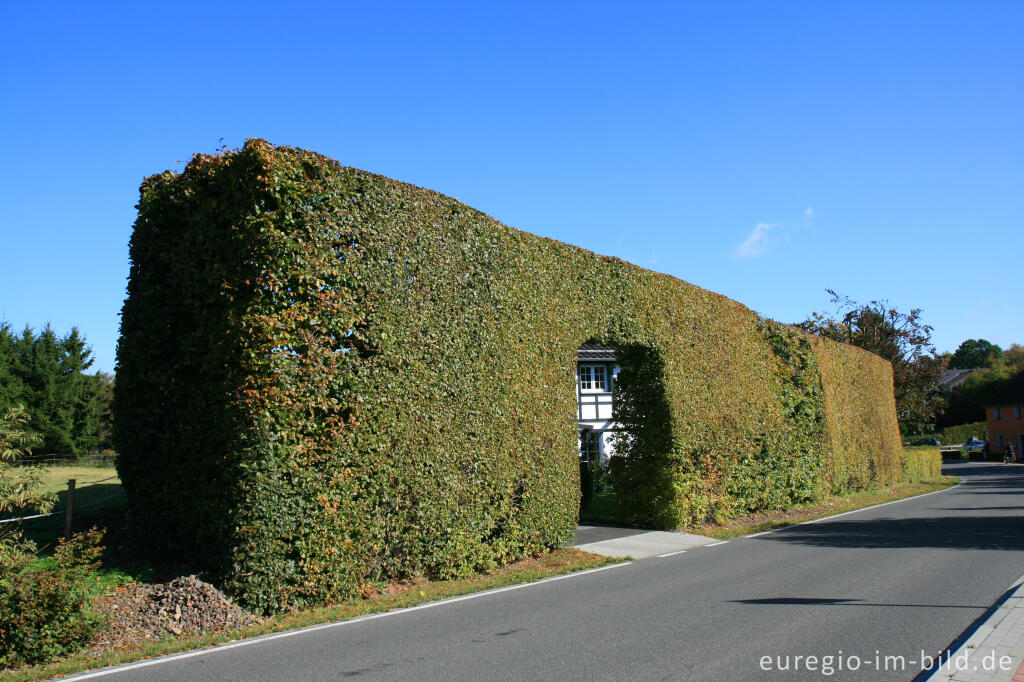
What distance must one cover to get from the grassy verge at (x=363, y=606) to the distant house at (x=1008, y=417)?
7193 cm

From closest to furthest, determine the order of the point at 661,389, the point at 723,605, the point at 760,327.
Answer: the point at 723,605
the point at 661,389
the point at 760,327

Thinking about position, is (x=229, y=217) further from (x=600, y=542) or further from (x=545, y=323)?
(x=600, y=542)

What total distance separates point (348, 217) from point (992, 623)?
9077 mm

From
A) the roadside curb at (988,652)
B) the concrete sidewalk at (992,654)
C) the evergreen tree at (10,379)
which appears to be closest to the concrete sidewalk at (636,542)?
the roadside curb at (988,652)

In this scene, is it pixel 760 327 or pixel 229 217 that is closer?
pixel 229 217

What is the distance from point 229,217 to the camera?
30.1 feet

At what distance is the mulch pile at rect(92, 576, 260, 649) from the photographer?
23.7ft

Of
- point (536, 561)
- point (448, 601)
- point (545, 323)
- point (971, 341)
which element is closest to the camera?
point (448, 601)

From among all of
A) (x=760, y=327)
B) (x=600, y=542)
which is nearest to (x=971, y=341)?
(x=760, y=327)

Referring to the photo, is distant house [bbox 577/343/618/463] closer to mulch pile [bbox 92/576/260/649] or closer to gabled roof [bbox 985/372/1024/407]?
mulch pile [bbox 92/576/260/649]

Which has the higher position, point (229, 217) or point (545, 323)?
point (229, 217)

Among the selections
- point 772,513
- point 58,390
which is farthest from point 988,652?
point 58,390

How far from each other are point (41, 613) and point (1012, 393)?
83405 millimetres

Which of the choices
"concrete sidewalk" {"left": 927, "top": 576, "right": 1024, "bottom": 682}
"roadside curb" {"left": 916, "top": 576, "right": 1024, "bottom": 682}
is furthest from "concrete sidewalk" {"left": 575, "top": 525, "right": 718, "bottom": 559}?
"concrete sidewalk" {"left": 927, "top": 576, "right": 1024, "bottom": 682}
